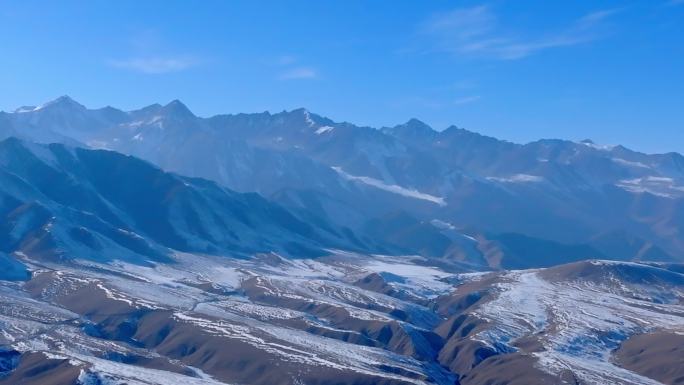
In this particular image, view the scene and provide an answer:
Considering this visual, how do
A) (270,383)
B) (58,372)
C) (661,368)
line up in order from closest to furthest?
(58,372)
(270,383)
(661,368)

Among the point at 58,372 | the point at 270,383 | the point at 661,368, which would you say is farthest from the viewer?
the point at 661,368

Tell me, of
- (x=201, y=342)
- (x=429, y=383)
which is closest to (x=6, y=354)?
(x=201, y=342)

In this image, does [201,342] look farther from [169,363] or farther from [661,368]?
[661,368]

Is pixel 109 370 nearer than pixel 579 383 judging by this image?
Yes

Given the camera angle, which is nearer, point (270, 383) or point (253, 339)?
point (270, 383)

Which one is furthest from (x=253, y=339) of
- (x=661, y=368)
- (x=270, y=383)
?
(x=661, y=368)

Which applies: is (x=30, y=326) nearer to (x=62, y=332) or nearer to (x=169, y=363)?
(x=62, y=332)

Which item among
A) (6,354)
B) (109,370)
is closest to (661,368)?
(109,370)
